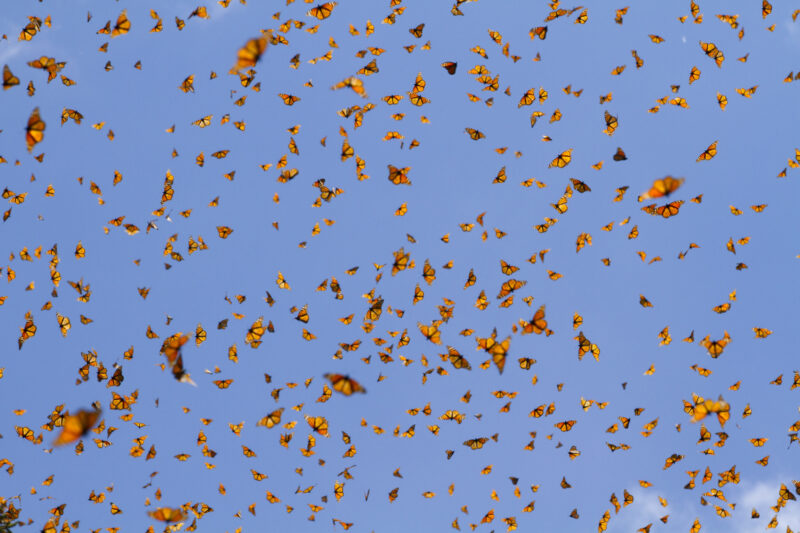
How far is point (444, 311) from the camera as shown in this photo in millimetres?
21609

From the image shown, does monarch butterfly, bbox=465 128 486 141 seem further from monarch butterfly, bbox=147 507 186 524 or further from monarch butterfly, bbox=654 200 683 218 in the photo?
monarch butterfly, bbox=147 507 186 524

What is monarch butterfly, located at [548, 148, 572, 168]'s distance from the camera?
21.1 metres

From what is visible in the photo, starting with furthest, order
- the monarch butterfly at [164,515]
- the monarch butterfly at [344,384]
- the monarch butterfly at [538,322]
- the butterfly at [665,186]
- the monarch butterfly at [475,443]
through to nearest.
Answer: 1. the monarch butterfly at [475,443]
2. the monarch butterfly at [538,322]
3. the monarch butterfly at [164,515]
4. the butterfly at [665,186]
5. the monarch butterfly at [344,384]

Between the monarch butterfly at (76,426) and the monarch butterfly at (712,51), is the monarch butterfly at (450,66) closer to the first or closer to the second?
the monarch butterfly at (712,51)

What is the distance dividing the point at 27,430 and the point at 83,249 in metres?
7.55

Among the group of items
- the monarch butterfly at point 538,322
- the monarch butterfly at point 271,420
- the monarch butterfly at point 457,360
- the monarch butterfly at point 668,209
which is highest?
the monarch butterfly at point 668,209

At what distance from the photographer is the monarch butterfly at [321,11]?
68.4 feet

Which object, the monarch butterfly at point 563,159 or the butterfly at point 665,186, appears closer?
the butterfly at point 665,186

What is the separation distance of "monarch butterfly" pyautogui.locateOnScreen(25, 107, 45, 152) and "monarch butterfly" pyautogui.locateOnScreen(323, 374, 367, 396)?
347 inches

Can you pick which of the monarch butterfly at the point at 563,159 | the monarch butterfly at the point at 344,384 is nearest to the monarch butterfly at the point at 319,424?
the monarch butterfly at the point at 344,384

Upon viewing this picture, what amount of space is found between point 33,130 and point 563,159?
17784mm

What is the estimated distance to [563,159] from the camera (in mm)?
21203

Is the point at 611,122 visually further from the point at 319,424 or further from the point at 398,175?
the point at 319,424

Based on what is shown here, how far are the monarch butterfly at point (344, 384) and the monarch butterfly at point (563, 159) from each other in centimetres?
1347
